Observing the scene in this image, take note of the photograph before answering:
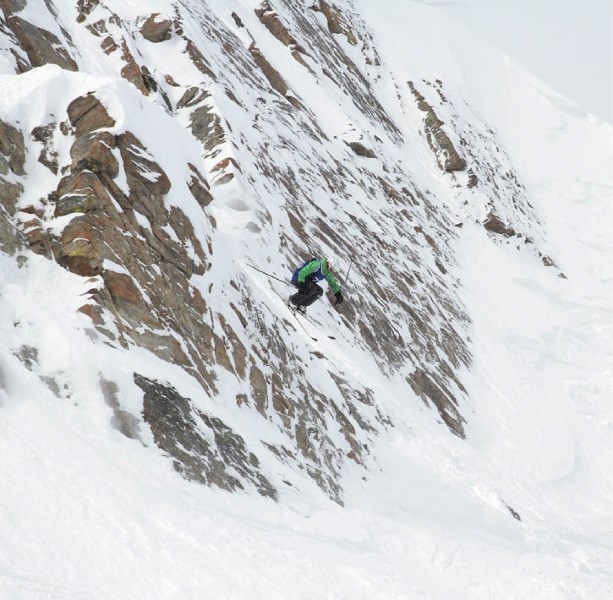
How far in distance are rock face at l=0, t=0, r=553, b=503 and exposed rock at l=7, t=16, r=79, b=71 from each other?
70 mm

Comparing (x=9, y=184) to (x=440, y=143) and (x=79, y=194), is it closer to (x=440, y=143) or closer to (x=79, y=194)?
(x=79, y=194)

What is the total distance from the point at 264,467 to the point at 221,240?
5.82 m

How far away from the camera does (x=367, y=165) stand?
104 ft

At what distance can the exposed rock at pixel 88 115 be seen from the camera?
10953 millimetres

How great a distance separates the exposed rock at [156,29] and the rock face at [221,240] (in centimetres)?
6

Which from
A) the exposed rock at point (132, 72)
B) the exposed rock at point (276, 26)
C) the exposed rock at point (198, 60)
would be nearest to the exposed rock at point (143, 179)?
the exposed rock at point (132, 72)

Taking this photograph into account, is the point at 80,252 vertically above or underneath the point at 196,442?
above

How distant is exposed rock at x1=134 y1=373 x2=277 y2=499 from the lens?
8586 millimetres

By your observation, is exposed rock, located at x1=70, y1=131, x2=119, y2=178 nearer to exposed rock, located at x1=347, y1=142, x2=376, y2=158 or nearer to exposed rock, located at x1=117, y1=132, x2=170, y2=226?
exposed rock, located at x1=117, y1=132, x2=170, y2=226

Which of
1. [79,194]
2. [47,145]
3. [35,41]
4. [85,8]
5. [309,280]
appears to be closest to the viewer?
[79,194]

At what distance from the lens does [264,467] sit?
32.0 feet

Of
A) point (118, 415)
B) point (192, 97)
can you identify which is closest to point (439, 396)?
point (118, 415)

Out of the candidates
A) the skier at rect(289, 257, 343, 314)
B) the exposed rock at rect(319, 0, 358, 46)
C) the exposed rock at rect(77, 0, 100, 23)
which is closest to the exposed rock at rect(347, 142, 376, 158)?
the exposed rock at rect(77, 0, 100, 23)

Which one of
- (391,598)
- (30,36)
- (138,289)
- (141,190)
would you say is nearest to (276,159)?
(30,36)
